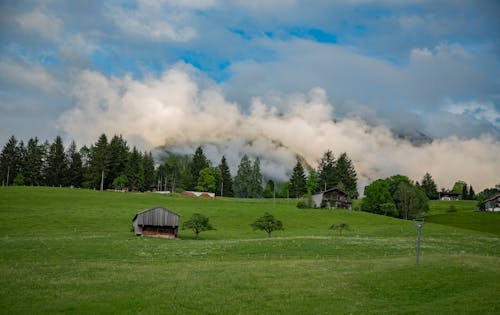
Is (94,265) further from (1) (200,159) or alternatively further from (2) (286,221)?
(1) (200,159)

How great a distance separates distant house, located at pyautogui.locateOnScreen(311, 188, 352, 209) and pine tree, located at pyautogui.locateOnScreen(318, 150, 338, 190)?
27.9 m

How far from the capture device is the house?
72125 millimetres

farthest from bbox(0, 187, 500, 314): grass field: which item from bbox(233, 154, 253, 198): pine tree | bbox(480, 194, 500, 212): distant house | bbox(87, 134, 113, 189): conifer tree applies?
bbox(233, 154, 253, 198): pine tree

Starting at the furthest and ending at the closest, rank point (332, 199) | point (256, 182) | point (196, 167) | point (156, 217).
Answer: point (256, 182), point (196, 167), point (332, 199), point (156, 217)

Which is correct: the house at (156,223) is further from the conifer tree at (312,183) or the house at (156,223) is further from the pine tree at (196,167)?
the conifer tree at (312,183)

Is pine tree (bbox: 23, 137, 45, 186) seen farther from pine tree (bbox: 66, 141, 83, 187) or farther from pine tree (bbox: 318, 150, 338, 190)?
pine tree (bbox: 318, 150, 338, 190)

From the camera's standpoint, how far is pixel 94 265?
37656 millimetres

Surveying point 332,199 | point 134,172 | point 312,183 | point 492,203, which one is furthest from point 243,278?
point 492,203

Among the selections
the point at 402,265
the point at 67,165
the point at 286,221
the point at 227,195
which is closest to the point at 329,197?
the point at 286,221

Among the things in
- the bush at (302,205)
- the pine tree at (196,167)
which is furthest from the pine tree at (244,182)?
the bush at (302,205)

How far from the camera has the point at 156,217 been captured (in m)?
73.0

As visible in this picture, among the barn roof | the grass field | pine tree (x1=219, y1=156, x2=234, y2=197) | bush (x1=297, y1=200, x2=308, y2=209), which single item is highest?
pine tree (x1=219, y1=156, x2=234, y2=197)

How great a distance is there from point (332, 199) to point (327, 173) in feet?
119

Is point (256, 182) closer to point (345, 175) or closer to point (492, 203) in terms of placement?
point (345, 175)
